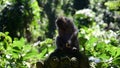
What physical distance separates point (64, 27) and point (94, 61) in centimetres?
176

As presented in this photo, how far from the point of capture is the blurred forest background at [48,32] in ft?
14.7

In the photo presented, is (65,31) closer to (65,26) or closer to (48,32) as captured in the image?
(65,26)

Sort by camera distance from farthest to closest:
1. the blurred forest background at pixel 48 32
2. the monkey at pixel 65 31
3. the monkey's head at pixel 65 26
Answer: the monkey's head at pixel 65 26
the monkey at pixel 65 31
the blurred forest background at pixel 48 32

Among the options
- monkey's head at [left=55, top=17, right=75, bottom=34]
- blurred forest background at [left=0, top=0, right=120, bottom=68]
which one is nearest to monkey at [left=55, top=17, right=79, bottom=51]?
monkey's head at [left=55, top=17, right=75, bottom=34]

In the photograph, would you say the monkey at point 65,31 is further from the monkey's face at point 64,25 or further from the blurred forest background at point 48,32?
the blurred forest background at point 48,32

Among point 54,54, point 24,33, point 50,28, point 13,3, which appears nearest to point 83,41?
point 54,54

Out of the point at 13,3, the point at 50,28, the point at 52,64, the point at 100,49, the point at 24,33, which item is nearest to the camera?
the point at 52,64

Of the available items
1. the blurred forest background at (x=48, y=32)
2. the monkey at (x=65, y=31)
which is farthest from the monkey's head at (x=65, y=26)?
the blurred forest background at (x=48, y=32)

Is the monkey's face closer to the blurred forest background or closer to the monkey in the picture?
the monkey

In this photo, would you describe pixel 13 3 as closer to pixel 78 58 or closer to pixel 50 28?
pixel 78 58

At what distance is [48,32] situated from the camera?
3862cm

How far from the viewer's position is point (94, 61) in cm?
459

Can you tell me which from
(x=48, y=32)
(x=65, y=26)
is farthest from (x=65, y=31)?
(x=48, y=32)

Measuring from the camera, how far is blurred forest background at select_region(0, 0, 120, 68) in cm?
448
